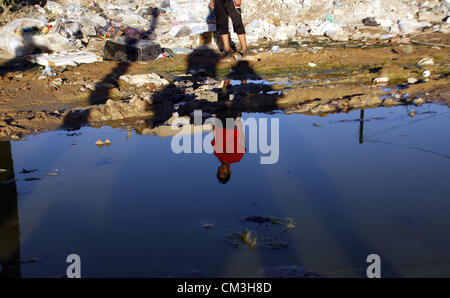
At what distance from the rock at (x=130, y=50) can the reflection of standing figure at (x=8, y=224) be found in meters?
4.24

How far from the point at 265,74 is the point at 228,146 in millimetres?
3117

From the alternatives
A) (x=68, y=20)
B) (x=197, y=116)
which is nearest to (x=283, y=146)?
(x=197, y=116)

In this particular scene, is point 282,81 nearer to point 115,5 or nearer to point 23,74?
point 23,74

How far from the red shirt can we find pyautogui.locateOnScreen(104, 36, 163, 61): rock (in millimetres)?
3721

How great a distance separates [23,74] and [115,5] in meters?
5.49

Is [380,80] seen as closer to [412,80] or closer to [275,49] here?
[412,80]

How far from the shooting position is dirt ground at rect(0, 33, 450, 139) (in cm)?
552

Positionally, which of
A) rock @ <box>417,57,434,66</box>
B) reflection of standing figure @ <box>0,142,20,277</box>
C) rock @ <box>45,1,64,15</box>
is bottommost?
reflection of standing figure @ <box>0,142,20,277</box>

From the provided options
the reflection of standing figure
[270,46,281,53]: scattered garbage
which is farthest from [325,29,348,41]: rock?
the reflection of standing figure

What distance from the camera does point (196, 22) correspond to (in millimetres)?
10312

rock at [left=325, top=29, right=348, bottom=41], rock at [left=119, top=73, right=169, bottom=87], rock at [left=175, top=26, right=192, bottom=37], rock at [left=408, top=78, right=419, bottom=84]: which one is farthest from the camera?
rock at [left=175, top=26, right=192, bottom=37]

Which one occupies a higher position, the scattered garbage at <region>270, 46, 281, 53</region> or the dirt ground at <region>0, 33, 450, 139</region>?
Result: the scattered garbage at <region>270, 46, 281, 53</region>

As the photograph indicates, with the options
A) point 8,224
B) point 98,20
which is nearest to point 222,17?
point 98,20

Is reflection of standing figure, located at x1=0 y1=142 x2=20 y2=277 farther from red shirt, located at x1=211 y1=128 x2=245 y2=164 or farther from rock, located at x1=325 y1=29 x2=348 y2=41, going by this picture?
rock, located at x1=325 y1=29 x2=348 y2=41
